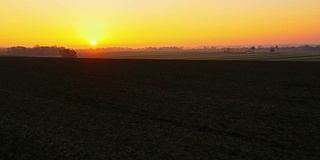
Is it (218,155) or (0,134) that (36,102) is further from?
(218,155)

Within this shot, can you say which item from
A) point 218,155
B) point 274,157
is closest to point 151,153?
point 218,155

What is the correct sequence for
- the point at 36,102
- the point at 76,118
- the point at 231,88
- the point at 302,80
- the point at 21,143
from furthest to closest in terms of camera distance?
the point at 302,80 < the point at 231,88 < the point at 36,102 < the point at 76,118 < the point at 21,143

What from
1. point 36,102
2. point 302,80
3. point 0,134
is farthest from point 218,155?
point 302,80

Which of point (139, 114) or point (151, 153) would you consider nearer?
point (151, 153)

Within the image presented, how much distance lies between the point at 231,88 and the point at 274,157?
11942 mm

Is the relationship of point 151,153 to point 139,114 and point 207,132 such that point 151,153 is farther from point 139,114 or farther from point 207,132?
point 139,114

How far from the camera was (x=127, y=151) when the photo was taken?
28.3ft

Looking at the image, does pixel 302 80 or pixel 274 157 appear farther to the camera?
pixel 302 80

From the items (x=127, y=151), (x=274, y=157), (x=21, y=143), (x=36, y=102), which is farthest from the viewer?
(x=36, y=102)

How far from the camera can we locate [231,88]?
1973 centimetres

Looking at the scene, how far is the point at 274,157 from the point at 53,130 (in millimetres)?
7496

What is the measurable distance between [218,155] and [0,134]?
7.62 m

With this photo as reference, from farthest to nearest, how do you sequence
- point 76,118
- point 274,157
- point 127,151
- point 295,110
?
point 295,110 → point 76,118 → point 127,151 → point 274,157

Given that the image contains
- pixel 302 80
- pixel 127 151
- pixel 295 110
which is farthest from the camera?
pixel 302 80
